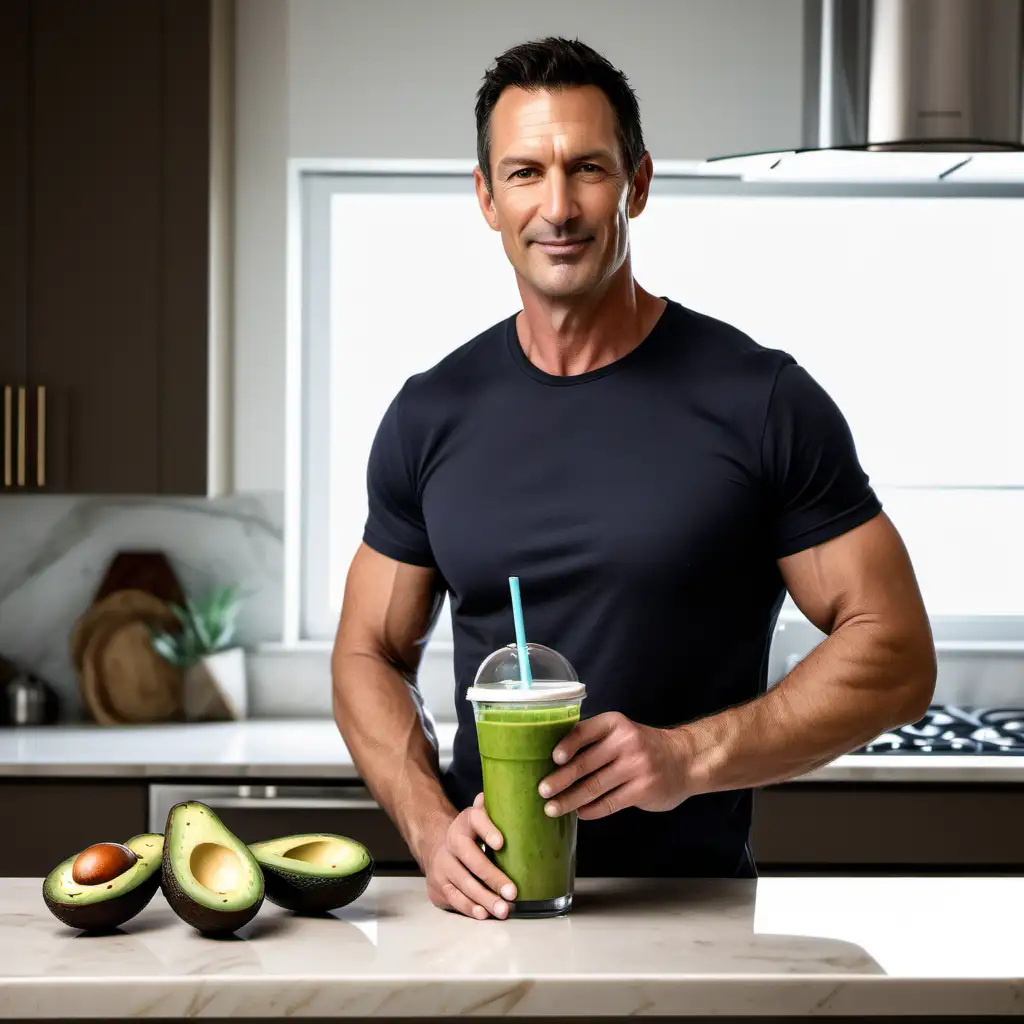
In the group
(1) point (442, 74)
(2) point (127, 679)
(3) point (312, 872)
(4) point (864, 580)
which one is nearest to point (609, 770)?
(3) point (312, 872)

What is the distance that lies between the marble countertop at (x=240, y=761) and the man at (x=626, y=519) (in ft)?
3.07

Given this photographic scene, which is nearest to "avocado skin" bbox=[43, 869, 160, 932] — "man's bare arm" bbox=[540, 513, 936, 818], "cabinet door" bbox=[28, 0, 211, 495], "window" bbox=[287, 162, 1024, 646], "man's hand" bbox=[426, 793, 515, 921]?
"man's hand" bbox=[426, 793, 515, 921]

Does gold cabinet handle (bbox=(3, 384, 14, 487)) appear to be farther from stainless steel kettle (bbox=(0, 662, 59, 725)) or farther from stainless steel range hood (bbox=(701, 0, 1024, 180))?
stainless steel range hood (bbox=(701, 0, 1024, 180))

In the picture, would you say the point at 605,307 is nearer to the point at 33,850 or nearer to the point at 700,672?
the point at 700,672

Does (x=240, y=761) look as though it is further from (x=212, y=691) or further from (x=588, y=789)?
(x=588, y=789)

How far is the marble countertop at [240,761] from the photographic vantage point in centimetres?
264

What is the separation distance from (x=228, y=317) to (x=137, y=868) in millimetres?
2271

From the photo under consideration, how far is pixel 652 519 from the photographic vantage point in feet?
5.10

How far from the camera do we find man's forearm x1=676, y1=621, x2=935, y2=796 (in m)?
1.42

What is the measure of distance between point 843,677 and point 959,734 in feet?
5.49

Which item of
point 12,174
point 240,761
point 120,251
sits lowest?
point 240,761

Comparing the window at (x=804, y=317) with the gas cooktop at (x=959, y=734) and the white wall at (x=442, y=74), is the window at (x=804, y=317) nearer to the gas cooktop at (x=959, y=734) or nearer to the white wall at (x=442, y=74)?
the white wall at (x=442, y=74)

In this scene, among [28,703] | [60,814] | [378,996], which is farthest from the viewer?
[28,703]

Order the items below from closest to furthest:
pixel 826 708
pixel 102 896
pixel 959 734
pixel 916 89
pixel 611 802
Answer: pixel 102 896 < pixel 611 802 < pixel 826 708 < pixel 916 89 < pixel 959 734
